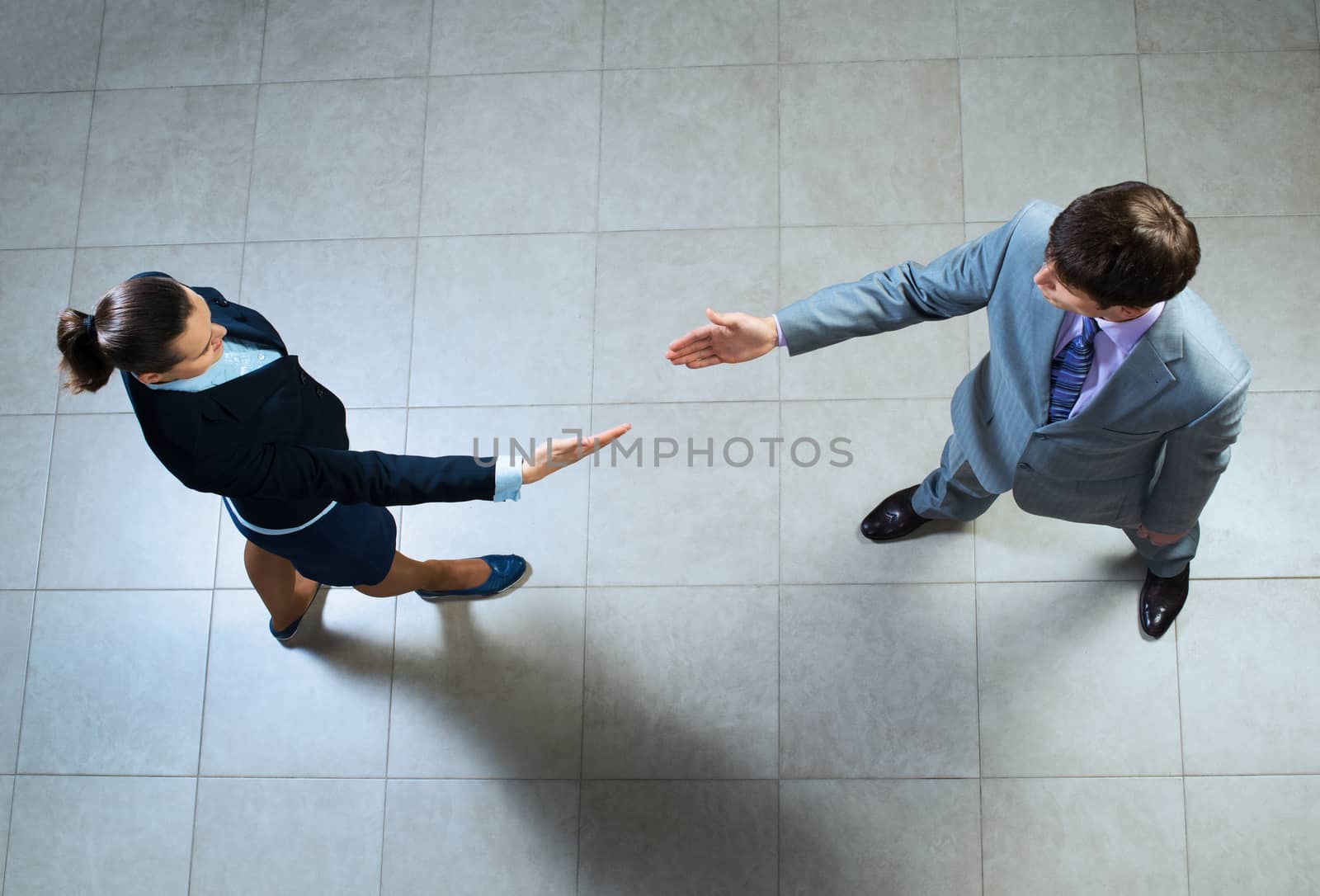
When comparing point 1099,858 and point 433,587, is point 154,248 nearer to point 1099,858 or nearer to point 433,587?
point 433,587

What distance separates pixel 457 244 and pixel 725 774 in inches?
71.3

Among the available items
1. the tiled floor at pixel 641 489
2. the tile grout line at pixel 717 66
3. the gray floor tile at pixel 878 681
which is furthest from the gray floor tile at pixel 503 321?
the gray floor tile at pixel 878 681

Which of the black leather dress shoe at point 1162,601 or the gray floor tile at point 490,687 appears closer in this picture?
the black leather dress shoe at point 1162,601

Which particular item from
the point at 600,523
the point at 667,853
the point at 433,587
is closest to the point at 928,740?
the point at 667,853

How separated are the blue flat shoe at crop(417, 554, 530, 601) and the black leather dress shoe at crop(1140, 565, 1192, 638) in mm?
1740

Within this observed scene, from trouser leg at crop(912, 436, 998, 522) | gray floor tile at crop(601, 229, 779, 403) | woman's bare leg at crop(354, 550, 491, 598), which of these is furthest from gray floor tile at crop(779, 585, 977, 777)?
woman's bare leg at crop(354, 550, 491, 598)

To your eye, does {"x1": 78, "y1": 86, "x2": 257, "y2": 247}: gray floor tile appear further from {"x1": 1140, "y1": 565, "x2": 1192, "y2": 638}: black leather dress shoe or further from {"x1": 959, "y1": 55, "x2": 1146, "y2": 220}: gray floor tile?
{"x1": 1140, "y1": 565, "x2": 1192, "y2": 638}: black leather dress shoe

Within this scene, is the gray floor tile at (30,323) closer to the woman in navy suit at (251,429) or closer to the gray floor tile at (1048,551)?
the woman in navy suit at (251,429)

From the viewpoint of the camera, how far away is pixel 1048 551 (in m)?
2.54

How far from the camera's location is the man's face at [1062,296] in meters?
1.35

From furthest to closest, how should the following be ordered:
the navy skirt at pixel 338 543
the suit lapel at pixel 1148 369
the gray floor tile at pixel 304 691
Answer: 1. the gray floor tile at pixel 304 691
2. the navy skirt at pixel 338 543
3. the suit lapel at pixel 1148 369

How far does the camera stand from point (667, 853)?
8.09 ft

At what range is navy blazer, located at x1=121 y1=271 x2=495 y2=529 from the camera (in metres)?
1.61

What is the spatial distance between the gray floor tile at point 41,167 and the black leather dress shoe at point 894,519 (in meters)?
2.73
